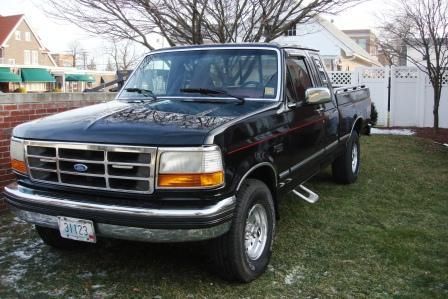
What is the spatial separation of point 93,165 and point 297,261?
1.97 metres

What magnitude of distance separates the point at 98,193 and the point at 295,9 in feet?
24.1

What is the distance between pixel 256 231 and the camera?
409 cm

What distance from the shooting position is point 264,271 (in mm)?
4109

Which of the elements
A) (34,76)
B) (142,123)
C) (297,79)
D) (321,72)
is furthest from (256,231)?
(34,76)

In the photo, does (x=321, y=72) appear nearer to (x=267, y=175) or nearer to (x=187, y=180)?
(x=267, y=175)

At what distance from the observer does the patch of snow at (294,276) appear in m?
3.99

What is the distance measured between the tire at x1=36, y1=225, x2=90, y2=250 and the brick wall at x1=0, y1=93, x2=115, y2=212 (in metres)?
1.37

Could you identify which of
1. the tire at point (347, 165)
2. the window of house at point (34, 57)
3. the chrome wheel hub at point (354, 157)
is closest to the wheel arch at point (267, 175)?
the tire at point (347, 165)

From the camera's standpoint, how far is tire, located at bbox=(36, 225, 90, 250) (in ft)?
14.9

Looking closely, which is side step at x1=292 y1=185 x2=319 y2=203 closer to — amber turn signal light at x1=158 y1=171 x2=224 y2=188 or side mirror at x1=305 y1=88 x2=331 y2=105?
side mirror at x1=305 y1=88 x2=331 y2=105

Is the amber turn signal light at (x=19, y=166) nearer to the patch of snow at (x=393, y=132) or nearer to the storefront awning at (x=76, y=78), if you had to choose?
the patch of snow at (x=393, y=132)

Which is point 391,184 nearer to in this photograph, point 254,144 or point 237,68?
point 237,68

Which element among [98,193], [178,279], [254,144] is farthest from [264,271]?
[98,193]

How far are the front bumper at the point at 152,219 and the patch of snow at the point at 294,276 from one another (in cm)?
85
